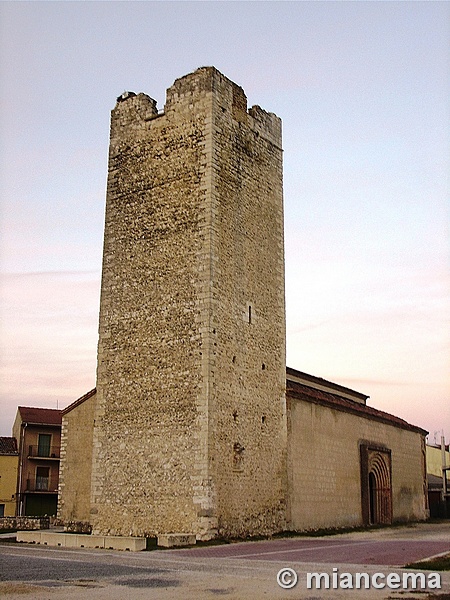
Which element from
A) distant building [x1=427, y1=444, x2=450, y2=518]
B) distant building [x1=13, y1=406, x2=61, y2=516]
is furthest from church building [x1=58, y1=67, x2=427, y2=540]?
distant building [x1=427, y1=444, x2=450, y2=518]

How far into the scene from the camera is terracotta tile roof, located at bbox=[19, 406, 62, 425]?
Answer: 129 feet

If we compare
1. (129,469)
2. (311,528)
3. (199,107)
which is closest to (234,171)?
(199,107)

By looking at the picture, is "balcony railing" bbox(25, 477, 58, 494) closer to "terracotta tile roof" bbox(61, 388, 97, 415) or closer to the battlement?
"terracotta tile roof" bbox(61, 388, 97, 415)

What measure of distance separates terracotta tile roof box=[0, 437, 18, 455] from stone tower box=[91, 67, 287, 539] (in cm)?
2106

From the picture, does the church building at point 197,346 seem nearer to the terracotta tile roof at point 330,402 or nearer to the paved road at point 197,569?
the terracotta tile roof at point 330,402

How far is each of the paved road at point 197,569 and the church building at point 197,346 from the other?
108 inches

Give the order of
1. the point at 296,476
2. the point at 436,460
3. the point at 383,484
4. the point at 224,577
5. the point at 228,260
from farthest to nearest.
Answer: the point at 436,460
the point at 383,484
the point at 296,476
the point at 228,260
the point at 224,577

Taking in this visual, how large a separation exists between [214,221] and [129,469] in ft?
23.5

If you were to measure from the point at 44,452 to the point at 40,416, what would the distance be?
2172 mm

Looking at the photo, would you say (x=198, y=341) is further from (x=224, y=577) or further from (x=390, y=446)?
(x=390, y=446)

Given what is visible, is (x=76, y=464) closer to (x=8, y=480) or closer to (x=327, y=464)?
(x=327, y=464)

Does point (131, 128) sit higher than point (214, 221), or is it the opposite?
point (131, 128)

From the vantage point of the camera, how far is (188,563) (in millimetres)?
11969

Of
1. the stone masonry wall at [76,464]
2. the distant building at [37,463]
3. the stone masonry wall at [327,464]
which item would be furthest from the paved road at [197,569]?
the distant building at [37,463]
